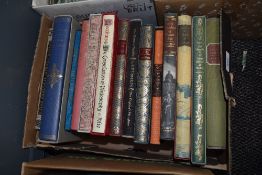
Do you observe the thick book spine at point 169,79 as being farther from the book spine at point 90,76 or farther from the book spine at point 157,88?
the book spine at point 90,76

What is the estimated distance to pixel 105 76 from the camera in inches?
30.4

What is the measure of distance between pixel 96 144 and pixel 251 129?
1.89ft

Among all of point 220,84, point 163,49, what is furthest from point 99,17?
point 220,84

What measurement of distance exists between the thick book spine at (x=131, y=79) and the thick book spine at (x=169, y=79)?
93 mm

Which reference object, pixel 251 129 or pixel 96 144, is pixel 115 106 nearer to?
pixel 96 144

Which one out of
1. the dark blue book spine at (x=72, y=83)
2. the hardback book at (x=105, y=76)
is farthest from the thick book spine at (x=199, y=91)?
the dark blue book spine at (x=72, y=83)

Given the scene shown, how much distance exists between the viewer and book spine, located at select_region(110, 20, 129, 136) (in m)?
0.78

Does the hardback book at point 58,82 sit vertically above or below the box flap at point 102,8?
below

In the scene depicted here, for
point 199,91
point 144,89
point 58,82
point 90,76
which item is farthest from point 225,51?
point 58,82

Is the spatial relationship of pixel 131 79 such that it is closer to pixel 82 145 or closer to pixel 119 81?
pixel 119 81

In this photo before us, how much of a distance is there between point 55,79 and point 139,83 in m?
0.26

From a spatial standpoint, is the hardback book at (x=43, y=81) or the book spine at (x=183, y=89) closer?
the book spine at (x=183, y=89)

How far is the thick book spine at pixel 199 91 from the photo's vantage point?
A: 0.70m

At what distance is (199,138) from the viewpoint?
0.71 meters
